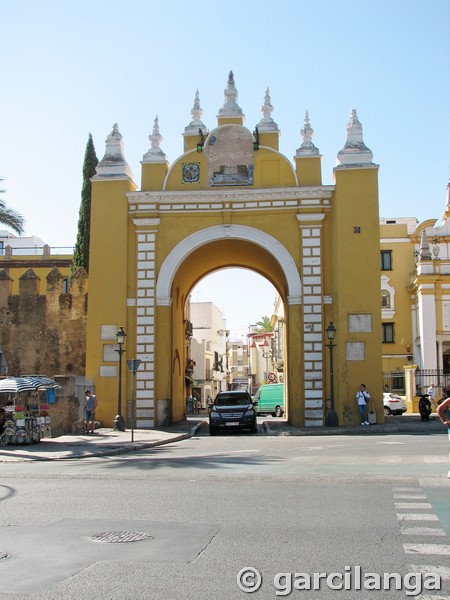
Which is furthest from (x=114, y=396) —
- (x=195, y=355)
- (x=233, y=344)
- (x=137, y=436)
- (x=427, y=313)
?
(x=233, y=344)

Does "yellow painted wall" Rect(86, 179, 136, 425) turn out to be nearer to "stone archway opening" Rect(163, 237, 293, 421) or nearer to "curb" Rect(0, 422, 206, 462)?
"stone archway opening" Rect(163, 237, 293, 421)

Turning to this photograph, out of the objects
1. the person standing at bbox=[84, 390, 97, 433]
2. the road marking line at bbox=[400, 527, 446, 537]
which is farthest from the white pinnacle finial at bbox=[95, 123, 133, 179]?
the road marking line at bbox=[400, 527, 446, 537]

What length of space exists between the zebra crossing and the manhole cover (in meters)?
2.58

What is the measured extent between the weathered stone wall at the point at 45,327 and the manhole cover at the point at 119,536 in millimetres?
22305

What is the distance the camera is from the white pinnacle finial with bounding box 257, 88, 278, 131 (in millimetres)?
28078

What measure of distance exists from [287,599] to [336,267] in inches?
853

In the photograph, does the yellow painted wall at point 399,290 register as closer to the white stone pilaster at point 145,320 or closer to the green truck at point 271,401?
the green truck at point 271,401

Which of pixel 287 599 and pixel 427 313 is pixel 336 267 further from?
pixel 287 599

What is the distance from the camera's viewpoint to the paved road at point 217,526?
5.79 m

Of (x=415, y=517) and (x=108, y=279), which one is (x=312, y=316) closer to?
(x=108, y=279)

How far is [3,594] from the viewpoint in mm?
5477

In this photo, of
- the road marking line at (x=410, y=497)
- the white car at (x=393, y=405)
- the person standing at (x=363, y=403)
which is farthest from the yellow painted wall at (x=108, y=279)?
the road marking line at (x=410, y=497)

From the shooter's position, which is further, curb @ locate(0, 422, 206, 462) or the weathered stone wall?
the weathered stone wall

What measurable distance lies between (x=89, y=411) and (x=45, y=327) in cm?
718
